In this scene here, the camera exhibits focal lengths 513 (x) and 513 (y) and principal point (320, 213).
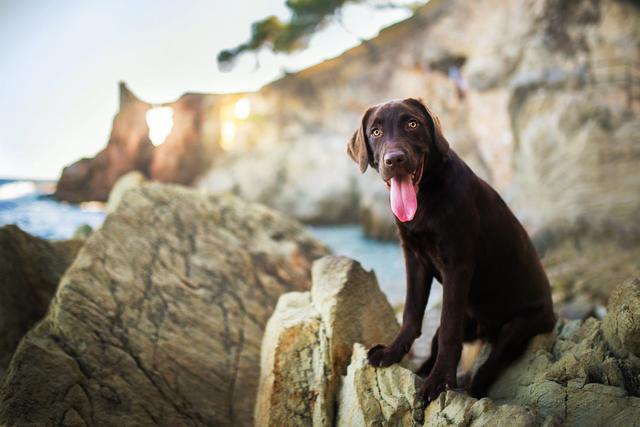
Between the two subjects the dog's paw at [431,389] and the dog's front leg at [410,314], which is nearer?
the dog's paw at [431,389]

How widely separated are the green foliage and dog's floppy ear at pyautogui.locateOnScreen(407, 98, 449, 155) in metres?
10.1

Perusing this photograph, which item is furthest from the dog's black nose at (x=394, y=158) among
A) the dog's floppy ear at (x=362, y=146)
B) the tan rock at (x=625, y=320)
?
the tan rock at (x=625, y=320)

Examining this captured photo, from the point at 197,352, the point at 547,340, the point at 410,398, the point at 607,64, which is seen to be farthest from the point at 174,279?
the point at 607,64

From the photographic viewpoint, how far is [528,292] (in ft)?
10.0

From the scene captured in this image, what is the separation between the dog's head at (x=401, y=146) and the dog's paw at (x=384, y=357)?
751mm

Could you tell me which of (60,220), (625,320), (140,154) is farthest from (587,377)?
(140,154)

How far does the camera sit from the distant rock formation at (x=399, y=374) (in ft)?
7.44

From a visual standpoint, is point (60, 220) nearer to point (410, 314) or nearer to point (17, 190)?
point (17, 190)

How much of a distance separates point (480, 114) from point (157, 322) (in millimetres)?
10936

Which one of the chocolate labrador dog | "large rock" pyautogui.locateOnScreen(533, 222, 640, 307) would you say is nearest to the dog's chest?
the chocolate labrador dog

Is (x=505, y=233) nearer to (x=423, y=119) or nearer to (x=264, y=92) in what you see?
(x=423, y=119)

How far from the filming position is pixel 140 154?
46.3 ft

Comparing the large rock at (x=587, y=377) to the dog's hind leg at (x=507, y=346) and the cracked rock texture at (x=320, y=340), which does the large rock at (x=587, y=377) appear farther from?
the cracked rock texture at (x=320, y=340)

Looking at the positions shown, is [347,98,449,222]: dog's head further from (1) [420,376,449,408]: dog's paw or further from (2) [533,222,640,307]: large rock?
(2) [533,222,640,307]: large rock
